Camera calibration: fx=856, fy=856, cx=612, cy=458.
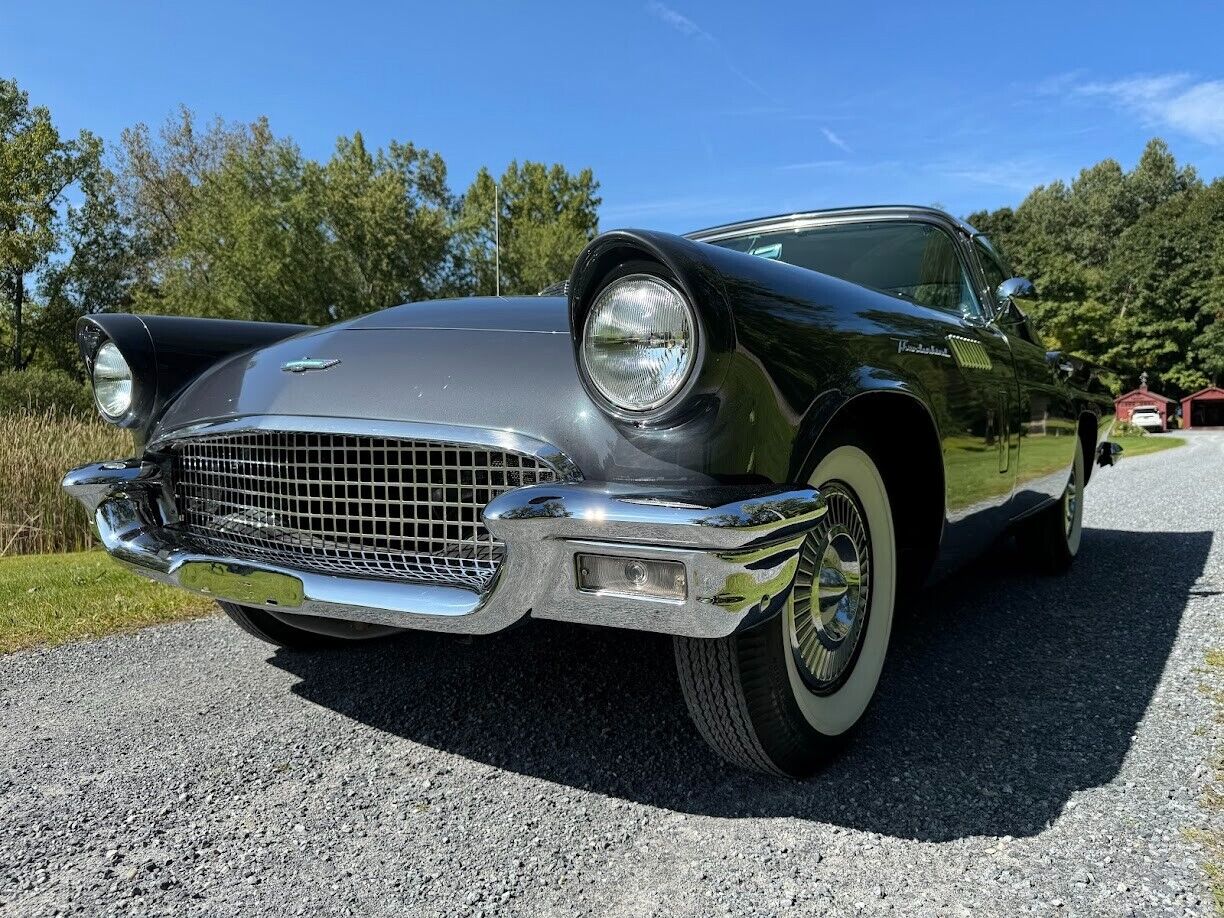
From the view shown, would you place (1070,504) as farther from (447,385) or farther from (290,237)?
(290,237)

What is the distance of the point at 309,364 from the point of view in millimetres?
2045

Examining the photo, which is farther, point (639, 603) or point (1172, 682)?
point (1172, 682)

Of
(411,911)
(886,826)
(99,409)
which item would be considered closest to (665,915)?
(411,911)

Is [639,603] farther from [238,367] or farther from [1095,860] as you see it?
[238,367]

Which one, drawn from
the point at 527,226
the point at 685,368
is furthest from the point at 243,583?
the point at 527,226

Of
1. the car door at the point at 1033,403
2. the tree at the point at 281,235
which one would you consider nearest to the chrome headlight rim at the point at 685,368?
the car door at the point at 1033,403

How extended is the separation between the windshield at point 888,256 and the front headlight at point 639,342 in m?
1.41

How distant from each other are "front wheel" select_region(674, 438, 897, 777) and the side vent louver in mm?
589

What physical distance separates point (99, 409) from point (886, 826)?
244 centimetres

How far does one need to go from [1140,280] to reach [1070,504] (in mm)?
57253

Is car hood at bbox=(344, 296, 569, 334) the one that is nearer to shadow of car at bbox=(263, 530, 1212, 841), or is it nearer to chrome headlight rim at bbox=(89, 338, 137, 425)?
chrome headlight rim at bbox=(89, 338, 137, 425)

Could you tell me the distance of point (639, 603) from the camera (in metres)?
1.51

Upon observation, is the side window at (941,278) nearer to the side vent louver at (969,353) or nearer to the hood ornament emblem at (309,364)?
the side vent louver at (969,353)

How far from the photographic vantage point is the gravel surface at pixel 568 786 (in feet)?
4.87
